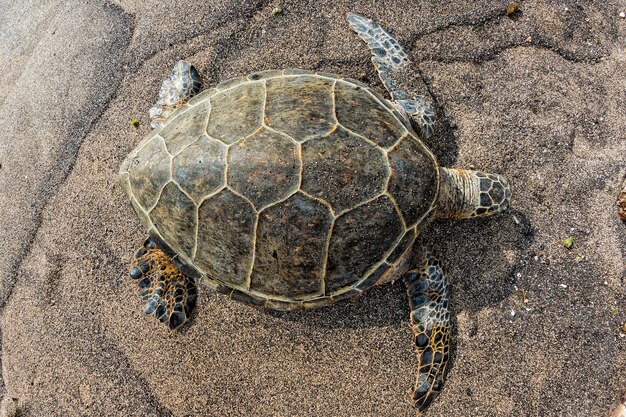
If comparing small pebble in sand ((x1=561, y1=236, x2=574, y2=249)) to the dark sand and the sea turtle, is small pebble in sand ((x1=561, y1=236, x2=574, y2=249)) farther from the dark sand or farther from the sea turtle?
the sea turtle

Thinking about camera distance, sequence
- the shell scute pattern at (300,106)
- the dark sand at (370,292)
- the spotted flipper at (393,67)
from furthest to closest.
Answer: the spotted flipper at (393,67), the dark sand at (370,292), the shell scute pattern at (300,106)

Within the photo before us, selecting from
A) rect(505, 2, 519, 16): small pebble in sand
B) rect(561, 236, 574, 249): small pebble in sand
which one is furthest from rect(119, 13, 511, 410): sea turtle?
rect(505, 2, 519, 16): small pebble in sand

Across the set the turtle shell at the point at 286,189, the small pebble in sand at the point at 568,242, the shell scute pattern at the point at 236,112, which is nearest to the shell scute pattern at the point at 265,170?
the turtle shell at the point at 286,189

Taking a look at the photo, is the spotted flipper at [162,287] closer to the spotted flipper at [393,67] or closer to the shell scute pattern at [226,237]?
the shell scute pattern at [226,237]

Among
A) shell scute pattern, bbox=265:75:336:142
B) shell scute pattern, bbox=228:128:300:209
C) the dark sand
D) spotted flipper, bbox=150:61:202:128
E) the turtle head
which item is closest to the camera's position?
shell scute pattern, bbox=228:128:300:209

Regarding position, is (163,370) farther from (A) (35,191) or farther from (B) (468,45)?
(B) (468,45)

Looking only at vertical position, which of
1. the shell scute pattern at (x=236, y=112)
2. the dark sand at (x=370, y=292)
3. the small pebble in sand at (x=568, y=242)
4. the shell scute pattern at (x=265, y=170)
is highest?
the shell scute pattern at (x=236, y=112)

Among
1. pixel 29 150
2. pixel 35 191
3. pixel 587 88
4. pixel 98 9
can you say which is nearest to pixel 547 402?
pixel 587 88
